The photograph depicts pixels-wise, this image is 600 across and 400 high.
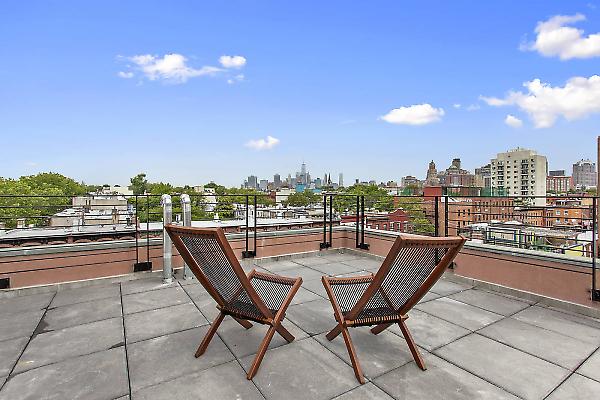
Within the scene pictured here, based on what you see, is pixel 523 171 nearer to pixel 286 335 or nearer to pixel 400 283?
pixel 400 283

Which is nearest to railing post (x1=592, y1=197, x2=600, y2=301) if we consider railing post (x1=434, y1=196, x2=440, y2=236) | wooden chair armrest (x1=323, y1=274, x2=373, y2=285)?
railing post (x1=434, y1=196, x2=440, y2=236)

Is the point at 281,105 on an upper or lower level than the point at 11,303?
upper

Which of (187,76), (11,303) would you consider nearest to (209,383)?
(11,303)

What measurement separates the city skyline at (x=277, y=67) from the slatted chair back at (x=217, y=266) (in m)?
5.27

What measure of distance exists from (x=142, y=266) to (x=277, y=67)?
60.9ft

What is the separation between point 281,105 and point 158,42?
10768 mm

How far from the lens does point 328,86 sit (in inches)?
942

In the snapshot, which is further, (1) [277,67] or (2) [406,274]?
(1) [277,67]

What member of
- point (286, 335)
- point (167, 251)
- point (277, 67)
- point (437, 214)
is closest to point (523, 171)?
point (277, 67)

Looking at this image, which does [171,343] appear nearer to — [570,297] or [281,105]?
[570,297]

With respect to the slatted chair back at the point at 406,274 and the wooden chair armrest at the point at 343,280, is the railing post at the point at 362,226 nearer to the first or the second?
the wooden chair armrest at the point at 343,280

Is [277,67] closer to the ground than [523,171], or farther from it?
farther from it

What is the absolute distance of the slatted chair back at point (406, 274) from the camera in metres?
1.84

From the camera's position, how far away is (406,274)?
1.97m
